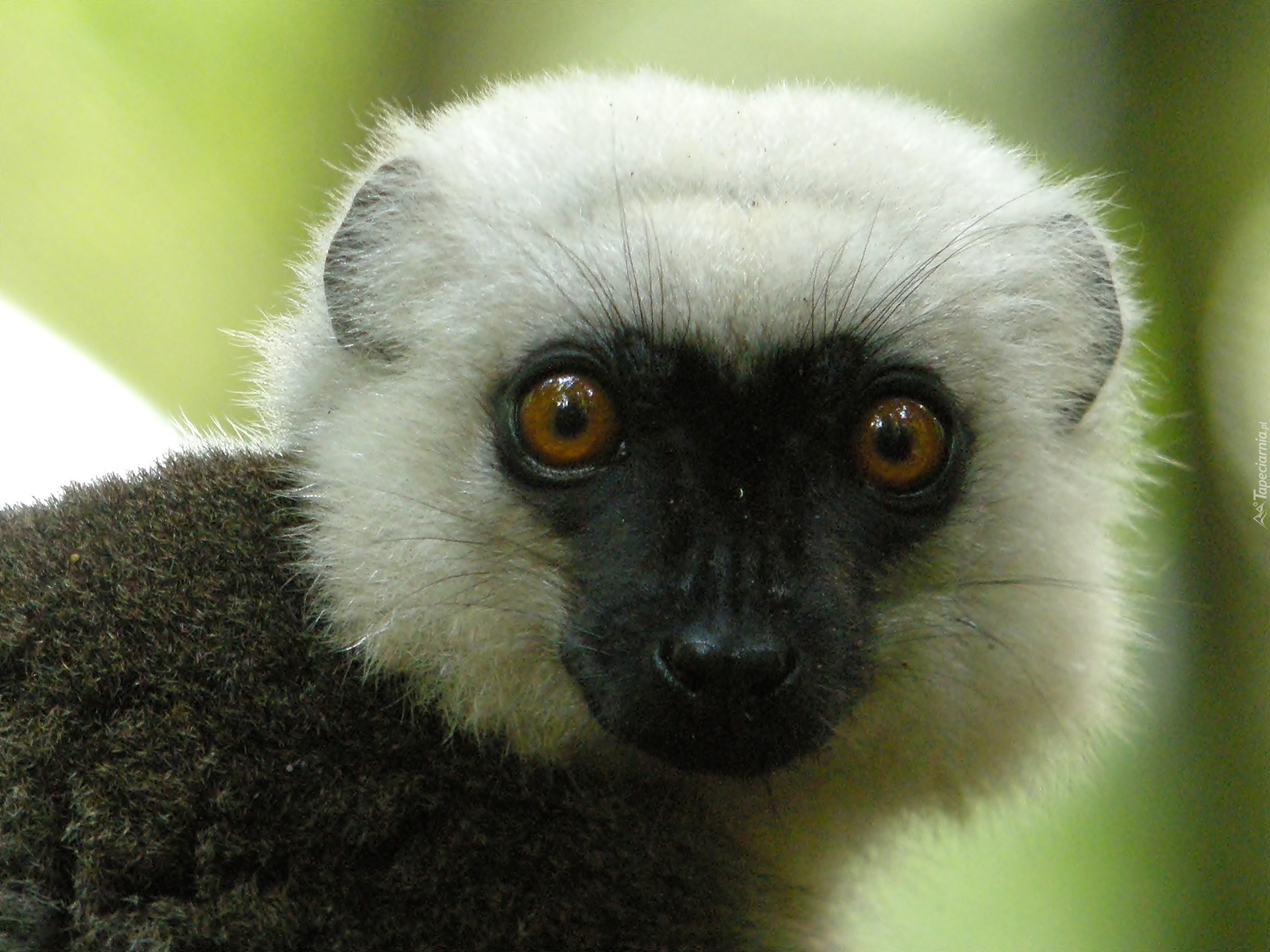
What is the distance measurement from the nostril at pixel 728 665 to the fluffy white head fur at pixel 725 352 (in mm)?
315

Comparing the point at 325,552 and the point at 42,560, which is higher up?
the point at 325,552

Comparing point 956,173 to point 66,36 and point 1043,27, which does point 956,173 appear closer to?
point 1043,27

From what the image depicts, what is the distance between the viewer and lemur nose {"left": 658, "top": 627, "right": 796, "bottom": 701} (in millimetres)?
1971

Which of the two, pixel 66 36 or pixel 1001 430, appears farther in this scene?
pixel 66 36

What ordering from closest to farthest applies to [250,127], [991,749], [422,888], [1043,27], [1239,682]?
[422,888] < [991,749] < [1239,682] < [1043,27] < [250,127]

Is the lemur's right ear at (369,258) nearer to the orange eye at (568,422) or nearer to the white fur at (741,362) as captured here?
the white fur at (741,362)

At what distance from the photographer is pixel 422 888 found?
2023mm

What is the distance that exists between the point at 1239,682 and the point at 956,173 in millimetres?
1901

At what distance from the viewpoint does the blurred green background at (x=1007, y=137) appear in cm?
364

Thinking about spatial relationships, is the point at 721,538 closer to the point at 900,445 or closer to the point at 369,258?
the point at 900,445

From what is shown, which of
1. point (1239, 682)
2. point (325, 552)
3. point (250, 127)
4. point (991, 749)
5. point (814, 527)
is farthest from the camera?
point (250, 127)

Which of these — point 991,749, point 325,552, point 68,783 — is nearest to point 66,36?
point 325,552

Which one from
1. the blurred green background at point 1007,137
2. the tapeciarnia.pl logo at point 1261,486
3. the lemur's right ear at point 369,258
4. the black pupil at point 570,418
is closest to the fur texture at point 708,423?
the lemur's right ear at point 369,258

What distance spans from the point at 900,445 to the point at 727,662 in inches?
23.6
